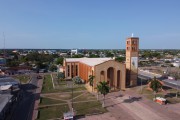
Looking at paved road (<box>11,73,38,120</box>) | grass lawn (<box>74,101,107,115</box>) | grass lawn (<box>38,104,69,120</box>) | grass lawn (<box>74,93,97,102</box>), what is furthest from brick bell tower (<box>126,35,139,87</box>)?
paved road (<box>11,73,38,120</box>)

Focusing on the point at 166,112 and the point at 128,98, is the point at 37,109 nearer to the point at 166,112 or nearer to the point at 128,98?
the point at 128,98

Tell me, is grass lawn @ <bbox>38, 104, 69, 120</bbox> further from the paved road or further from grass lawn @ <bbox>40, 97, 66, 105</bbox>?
grass lawn @ <bbox>40, 97, 66, 105</bbox>

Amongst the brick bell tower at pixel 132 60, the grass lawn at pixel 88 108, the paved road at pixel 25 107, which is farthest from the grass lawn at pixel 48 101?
the brick bell tower at pixel 132 60

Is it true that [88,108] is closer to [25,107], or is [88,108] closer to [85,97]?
[85,97]

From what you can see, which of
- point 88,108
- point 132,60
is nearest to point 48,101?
point 88,108

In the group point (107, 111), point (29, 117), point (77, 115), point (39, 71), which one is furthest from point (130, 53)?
point (39, 71)
